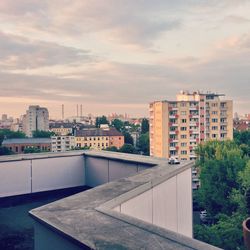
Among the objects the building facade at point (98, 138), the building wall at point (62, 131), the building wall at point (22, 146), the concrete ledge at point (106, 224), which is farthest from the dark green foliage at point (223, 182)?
the building wall at point (62, 131)

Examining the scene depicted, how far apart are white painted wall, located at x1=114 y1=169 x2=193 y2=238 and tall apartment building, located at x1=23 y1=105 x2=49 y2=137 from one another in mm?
100085

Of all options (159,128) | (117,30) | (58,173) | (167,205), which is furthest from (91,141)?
(167,205)

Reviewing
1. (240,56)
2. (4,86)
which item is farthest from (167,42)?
(4,86)

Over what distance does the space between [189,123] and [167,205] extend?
37.9 m

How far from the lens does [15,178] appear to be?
11.8ft

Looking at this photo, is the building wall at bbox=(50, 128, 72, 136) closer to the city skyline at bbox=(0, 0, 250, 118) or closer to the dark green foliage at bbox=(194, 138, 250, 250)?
the city skyline at bbox=(0, 0, 250, 118)

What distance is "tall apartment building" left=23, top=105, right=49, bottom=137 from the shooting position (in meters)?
99.4

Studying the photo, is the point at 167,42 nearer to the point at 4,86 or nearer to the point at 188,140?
the point at 4,86

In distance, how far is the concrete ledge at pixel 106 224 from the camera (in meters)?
1.34

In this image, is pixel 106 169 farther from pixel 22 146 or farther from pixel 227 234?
pixel 22 146

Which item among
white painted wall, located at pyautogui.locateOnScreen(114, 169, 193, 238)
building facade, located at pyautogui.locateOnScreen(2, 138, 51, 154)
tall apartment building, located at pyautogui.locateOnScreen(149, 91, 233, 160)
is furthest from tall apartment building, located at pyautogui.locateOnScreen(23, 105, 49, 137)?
white painted wall, located at pyautogui.locateOnScreen(114, 169, 193, 238)

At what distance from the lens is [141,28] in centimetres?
1040

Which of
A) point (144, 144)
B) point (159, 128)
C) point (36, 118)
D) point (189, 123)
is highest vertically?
point (36, 118)

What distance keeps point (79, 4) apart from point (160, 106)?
32952 millimetres
